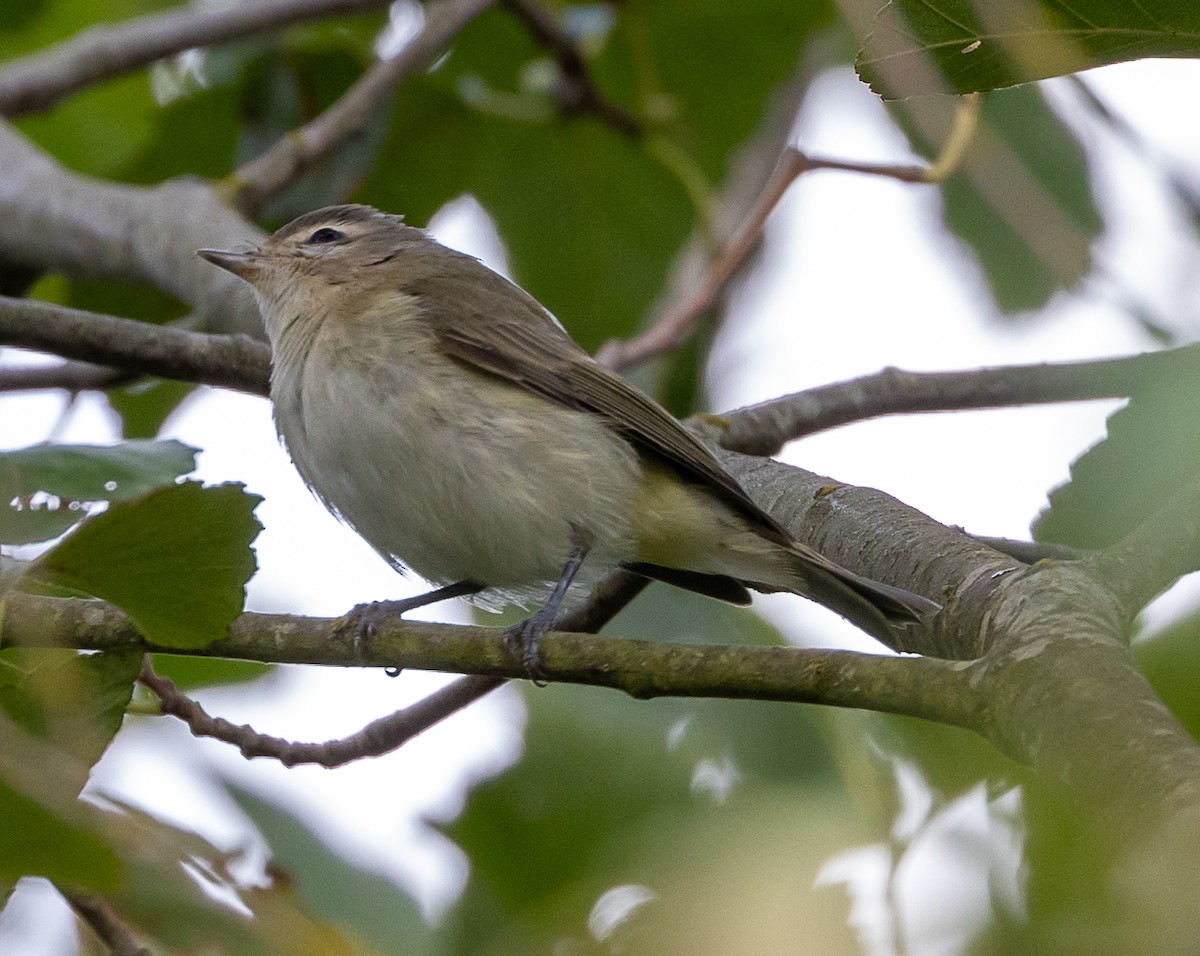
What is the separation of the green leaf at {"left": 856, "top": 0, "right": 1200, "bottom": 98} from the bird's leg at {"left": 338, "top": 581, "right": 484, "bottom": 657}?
1.41 meters

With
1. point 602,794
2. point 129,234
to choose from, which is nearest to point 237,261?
point 129,234

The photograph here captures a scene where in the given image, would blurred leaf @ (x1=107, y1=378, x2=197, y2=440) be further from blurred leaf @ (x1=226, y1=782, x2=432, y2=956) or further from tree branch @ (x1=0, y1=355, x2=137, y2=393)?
blurred leaf @ (x1=226, y1=782, x2=432, y2=956)

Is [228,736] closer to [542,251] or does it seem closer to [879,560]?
[879,560]

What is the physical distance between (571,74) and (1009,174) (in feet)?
7.56

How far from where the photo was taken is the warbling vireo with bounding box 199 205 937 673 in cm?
385

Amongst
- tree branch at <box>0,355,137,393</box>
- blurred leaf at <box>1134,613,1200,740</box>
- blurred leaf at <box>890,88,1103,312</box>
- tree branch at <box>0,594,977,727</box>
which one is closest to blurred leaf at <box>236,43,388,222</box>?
tree branch at <box>0,355,137,393</box>

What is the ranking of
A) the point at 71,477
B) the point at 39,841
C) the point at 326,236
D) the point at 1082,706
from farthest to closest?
the point at 326,236 → the point at 71,477 → the point at 1082,706 → the point at 39,841

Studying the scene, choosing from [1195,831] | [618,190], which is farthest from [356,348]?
[1195,831]

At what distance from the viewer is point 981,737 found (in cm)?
174

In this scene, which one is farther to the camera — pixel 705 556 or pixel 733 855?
pixel 705 556

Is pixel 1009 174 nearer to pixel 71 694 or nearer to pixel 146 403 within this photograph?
pixel 71 694

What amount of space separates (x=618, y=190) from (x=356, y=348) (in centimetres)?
154

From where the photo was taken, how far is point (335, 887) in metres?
2.56

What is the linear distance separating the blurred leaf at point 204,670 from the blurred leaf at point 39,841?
1583 mm
